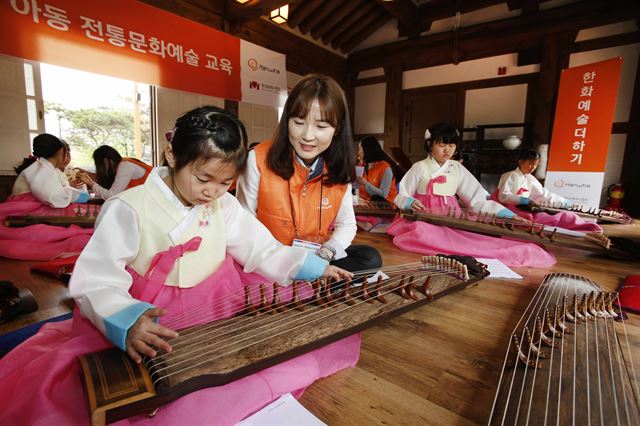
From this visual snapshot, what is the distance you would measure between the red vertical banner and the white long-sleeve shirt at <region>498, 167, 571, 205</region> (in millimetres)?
1282

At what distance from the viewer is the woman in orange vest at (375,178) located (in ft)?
15.5

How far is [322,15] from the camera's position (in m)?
7.55

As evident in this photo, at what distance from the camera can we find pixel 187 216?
121 cm

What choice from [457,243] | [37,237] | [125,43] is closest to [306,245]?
[457,243]

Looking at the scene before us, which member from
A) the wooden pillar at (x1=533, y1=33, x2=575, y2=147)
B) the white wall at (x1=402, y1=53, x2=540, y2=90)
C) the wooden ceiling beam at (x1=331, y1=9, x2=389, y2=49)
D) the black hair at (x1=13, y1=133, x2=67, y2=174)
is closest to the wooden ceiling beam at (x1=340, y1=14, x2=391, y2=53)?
the wooden ceiling beam at (x1=331, y1=9, x2=389, y2=49)

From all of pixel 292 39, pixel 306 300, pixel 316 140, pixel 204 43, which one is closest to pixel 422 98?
pixel 292 39

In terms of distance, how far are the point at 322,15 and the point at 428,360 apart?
309 inches

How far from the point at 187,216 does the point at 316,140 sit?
727mm

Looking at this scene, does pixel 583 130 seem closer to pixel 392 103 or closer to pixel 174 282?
pixel 392 103

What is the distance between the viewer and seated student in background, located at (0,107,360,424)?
0.85 meters

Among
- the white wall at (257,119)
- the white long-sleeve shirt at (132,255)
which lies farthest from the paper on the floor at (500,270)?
the white wall at (257,119)

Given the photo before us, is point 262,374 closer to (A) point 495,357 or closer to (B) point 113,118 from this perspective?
(A) point 495,357

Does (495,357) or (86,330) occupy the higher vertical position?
(86,330)

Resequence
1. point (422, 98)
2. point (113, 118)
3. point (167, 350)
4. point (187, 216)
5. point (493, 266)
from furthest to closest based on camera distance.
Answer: point (422, 98) → point (113, 118) → point (493, 266) → point (187, 216) → point (167, 350)
